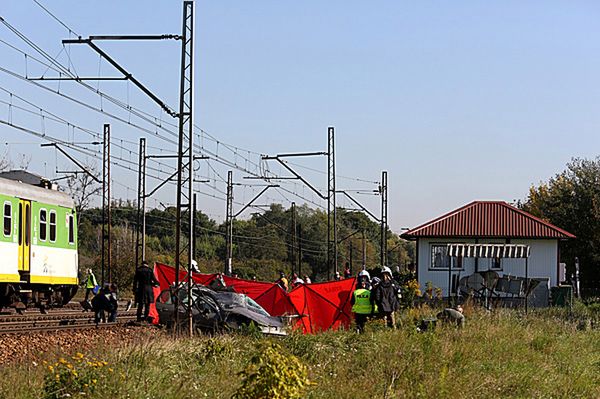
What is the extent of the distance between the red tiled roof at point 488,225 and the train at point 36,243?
84.7ft

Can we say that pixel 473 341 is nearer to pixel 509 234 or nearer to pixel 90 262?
pixel 509 234

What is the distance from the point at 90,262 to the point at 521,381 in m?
53.5

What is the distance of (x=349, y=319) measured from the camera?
26406 mm

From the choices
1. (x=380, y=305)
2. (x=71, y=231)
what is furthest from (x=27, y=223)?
(x=380, y=305)

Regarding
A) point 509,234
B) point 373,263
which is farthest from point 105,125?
point 373,263

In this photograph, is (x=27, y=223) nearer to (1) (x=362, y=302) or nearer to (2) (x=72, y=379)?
(1) (x=362, y=302)

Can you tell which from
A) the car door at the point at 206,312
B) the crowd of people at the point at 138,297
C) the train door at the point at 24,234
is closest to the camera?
the car door at the point at 206,312

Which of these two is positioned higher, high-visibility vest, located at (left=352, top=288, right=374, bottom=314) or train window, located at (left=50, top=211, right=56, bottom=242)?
train window, located at (left=50, top=211, right=56, bottom=242)

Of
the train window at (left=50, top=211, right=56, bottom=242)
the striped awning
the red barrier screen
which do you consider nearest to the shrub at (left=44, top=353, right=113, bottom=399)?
the red barrier screen

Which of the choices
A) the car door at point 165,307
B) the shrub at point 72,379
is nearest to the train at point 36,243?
the car door at point 165,307

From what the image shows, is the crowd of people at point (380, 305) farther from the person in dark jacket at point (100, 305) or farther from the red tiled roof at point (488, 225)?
the red tiled roof at point (488, 225)

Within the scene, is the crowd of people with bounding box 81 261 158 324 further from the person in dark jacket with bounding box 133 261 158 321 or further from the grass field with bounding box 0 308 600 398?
the grass field with bounding box 0 308 600 398

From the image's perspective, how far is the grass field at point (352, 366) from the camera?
1170cm

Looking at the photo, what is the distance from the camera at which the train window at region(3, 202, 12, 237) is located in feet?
86.0
